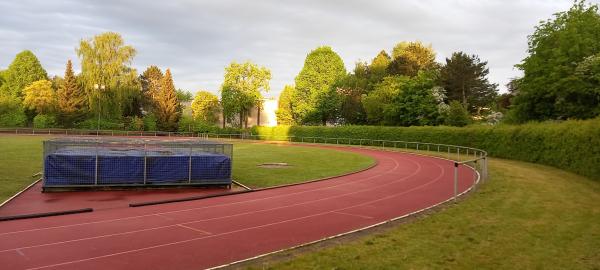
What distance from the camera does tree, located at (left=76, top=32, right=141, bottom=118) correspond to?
6881cm

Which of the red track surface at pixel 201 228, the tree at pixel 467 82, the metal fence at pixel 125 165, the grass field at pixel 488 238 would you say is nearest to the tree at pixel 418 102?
the tree at pixel 467 82

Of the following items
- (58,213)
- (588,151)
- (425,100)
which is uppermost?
(425,100)

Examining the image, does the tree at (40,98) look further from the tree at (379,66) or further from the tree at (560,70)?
the tree at (560,70)

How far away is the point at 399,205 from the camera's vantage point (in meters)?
14.3

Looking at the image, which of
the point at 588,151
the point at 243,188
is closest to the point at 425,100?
the point at 588,151

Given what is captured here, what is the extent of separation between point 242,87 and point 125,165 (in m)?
58.4

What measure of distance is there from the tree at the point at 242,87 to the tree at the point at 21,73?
3790 centimetres

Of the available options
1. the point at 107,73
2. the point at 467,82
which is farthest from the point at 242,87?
the point at 467,82

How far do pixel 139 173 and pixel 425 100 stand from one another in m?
43.8

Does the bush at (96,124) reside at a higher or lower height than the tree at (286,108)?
lower

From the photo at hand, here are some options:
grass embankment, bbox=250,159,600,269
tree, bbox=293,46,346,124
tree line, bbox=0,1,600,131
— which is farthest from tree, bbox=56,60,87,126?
grass embankment, bbox=250,159,600,269

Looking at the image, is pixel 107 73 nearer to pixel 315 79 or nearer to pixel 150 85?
pixel 150 85

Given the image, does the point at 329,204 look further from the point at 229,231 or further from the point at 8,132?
the point at 8,132

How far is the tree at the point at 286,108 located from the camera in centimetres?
7362
